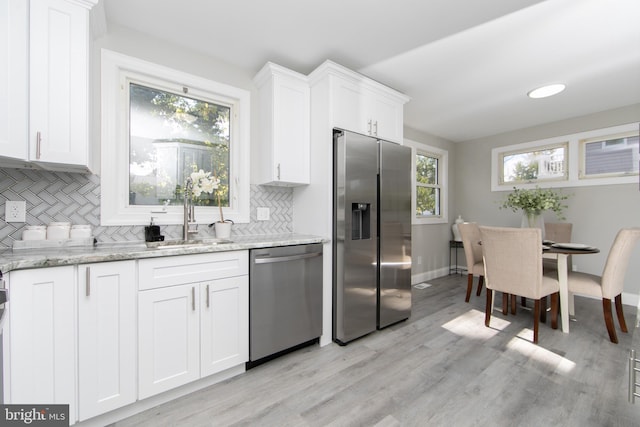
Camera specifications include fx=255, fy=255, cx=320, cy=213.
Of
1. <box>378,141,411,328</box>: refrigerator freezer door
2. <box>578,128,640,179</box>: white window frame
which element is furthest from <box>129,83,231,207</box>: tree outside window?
<box>578,128,640,179</box>: white window frame

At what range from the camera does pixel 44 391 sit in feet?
3.94

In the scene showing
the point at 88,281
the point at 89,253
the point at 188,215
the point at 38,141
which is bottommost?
the point at 88,281

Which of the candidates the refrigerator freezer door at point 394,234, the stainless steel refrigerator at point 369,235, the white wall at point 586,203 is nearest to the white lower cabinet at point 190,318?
the stainless steel refrigerator at point 369,235

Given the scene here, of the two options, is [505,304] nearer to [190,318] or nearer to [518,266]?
[518,266]

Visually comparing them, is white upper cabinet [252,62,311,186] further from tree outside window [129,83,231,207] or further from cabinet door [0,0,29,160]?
cabinet door [0,0,29,160]

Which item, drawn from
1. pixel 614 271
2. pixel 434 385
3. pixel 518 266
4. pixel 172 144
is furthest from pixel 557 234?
pixel 172 144

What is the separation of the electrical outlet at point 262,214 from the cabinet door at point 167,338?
987 mm

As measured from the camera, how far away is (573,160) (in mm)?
3621

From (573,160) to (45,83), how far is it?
5.56 meters

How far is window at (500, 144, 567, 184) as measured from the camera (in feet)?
12.5

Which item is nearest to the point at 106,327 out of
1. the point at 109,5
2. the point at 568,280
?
the point at 109,5

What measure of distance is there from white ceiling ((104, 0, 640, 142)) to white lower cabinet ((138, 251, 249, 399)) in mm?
1697

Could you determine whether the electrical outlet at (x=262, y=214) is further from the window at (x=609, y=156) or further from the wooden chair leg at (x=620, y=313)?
the window at (x=609, y=156)

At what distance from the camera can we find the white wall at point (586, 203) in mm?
3193
